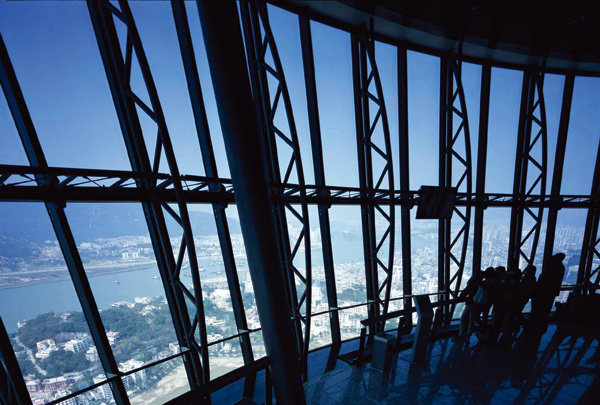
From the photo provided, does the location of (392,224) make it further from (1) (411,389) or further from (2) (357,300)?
(1) (411,389)

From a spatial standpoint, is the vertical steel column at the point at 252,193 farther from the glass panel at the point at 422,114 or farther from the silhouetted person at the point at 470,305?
the glass panel at the point at 422,114

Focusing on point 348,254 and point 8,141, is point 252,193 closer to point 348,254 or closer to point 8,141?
point 8,141

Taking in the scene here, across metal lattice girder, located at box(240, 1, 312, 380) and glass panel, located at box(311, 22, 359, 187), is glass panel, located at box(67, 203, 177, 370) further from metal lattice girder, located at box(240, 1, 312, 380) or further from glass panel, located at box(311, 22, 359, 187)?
glass panel, located at box(311, 22, 359, 187)

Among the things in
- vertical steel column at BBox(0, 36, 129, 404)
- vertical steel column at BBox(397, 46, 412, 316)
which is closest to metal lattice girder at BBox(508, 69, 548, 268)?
vertical steel column at BBox(397, 46, 412, 316)

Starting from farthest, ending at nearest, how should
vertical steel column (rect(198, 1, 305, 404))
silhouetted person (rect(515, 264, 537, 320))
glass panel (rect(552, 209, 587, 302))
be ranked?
glass panel (rect(552, 209, 587, 302)), silhouetted person (rect(515, 264, 537, 320)), vertical steel column (rect(198, 1, 305, 404))

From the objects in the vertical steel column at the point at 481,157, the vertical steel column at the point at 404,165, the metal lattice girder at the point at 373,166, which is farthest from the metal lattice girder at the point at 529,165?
the metal lattice girder at the point at 373,166
